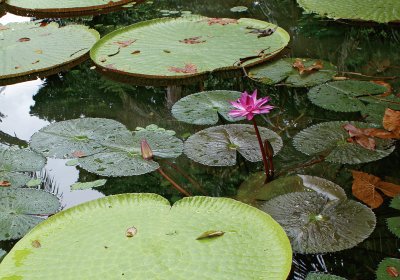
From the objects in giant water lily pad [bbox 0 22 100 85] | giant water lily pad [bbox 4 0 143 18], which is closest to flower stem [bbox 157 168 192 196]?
giant water lily pad [bbox 0 22 100 85]

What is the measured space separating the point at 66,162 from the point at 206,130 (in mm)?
591

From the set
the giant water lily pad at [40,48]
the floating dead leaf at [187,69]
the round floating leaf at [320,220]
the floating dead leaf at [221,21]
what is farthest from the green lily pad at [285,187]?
the floating dead leaf at [221,21]

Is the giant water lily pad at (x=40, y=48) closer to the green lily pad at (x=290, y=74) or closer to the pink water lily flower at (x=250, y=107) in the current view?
the green lily pad at (x=290, y=74)

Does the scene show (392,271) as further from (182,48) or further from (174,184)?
(182,48)

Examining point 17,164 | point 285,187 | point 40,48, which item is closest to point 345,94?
point 285,187

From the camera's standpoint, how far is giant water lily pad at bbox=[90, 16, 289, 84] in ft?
9.25

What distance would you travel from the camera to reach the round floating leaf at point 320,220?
156 cm

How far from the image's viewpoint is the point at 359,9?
136 inches

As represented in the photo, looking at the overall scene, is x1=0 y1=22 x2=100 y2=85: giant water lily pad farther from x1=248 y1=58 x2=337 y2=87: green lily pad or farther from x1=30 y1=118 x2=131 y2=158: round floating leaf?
x1=248 y1=58 x2=337 y2=87: green lily pad

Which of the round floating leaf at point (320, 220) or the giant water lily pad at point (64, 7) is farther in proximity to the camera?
the giant water lily pad at point (64, 7)

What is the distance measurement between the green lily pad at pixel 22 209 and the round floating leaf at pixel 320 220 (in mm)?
759

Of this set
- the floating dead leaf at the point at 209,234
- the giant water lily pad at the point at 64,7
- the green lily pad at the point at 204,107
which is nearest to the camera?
the floating dead leaf at the point at 209,234

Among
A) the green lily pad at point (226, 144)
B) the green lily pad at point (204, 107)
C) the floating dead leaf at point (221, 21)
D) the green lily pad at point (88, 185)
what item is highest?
the floating dead leaf at point (221, 21)

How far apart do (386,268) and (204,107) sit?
3.99 ft
